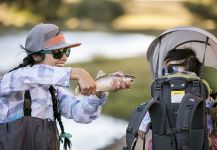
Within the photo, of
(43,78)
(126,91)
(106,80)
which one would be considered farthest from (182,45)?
(126,91)

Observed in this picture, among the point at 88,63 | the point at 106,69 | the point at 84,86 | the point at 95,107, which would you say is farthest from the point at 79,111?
the point at 88,63

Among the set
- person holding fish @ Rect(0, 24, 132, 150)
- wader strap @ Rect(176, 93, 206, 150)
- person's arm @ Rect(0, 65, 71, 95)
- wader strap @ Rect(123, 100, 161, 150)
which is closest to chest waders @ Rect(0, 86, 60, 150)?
person holding fish @ Rect(0, 24, 132, 150)

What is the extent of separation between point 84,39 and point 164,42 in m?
10.6

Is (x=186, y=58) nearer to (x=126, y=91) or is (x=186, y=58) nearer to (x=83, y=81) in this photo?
(x=83, y=81)

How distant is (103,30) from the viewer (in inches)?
627

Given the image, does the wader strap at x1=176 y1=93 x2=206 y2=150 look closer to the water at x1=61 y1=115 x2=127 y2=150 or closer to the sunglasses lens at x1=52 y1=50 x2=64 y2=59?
the sunglasses lens at x1=52 y1=50 x2=64 y2=59

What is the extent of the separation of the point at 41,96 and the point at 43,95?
0.06 feet

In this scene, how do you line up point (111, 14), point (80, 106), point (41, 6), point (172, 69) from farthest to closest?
point (111, 14), point (41, 6), point (172, 69), point (80, 106)

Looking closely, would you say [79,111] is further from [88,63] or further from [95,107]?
[88,63]

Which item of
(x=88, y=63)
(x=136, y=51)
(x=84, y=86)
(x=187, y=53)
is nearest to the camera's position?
(x=84, y=86)

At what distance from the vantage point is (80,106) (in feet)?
12.9

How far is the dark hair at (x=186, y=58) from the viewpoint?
14.2ft

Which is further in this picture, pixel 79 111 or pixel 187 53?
pixel 187 53

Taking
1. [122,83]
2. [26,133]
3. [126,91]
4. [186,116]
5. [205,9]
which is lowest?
[126,91]
